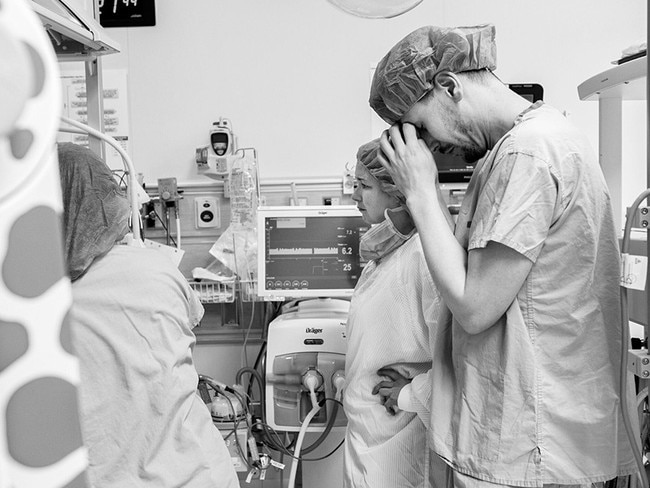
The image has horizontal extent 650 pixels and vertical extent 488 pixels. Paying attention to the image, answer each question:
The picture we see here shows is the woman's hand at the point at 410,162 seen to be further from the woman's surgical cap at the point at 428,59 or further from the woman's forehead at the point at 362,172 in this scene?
the woman's forehead at the point at 362,172

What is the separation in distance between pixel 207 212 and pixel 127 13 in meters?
1.01

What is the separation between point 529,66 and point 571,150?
214 cm

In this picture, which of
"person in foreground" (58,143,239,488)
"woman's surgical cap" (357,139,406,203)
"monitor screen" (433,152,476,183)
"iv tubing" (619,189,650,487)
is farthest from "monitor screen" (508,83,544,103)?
"person in foreground" (58,143,239,488)

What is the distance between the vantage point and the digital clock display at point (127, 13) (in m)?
2.94

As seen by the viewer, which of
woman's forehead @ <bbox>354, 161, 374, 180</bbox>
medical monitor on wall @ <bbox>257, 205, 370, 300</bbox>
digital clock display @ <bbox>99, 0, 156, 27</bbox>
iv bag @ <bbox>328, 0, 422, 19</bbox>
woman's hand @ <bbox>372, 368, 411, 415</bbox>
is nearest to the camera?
iv bag @ <bbox>328, 0, 422, 19</bbox>

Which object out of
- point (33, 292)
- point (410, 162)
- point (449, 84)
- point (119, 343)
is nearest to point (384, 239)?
point (410, 162)

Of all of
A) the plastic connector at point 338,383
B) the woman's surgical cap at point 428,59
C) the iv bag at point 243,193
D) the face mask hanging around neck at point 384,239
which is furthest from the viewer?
the iv bag at point 243,193

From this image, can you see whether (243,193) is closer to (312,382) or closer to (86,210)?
(312,382)

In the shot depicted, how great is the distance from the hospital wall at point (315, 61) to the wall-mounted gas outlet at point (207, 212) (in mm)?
96

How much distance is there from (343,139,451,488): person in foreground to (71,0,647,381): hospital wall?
1284mm

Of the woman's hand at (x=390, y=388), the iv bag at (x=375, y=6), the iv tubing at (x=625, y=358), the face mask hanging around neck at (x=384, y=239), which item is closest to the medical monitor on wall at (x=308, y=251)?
the face mask hanging around neck at (x=384, y=239)

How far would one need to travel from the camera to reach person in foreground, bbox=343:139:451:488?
5.43ft

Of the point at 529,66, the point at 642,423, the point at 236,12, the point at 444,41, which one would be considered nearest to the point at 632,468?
the point at 642,423

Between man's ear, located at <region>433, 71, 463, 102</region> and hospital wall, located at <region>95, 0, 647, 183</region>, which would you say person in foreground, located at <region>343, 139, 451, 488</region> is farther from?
hospital wall, located at <region>95, 0, 647, 183</region>
